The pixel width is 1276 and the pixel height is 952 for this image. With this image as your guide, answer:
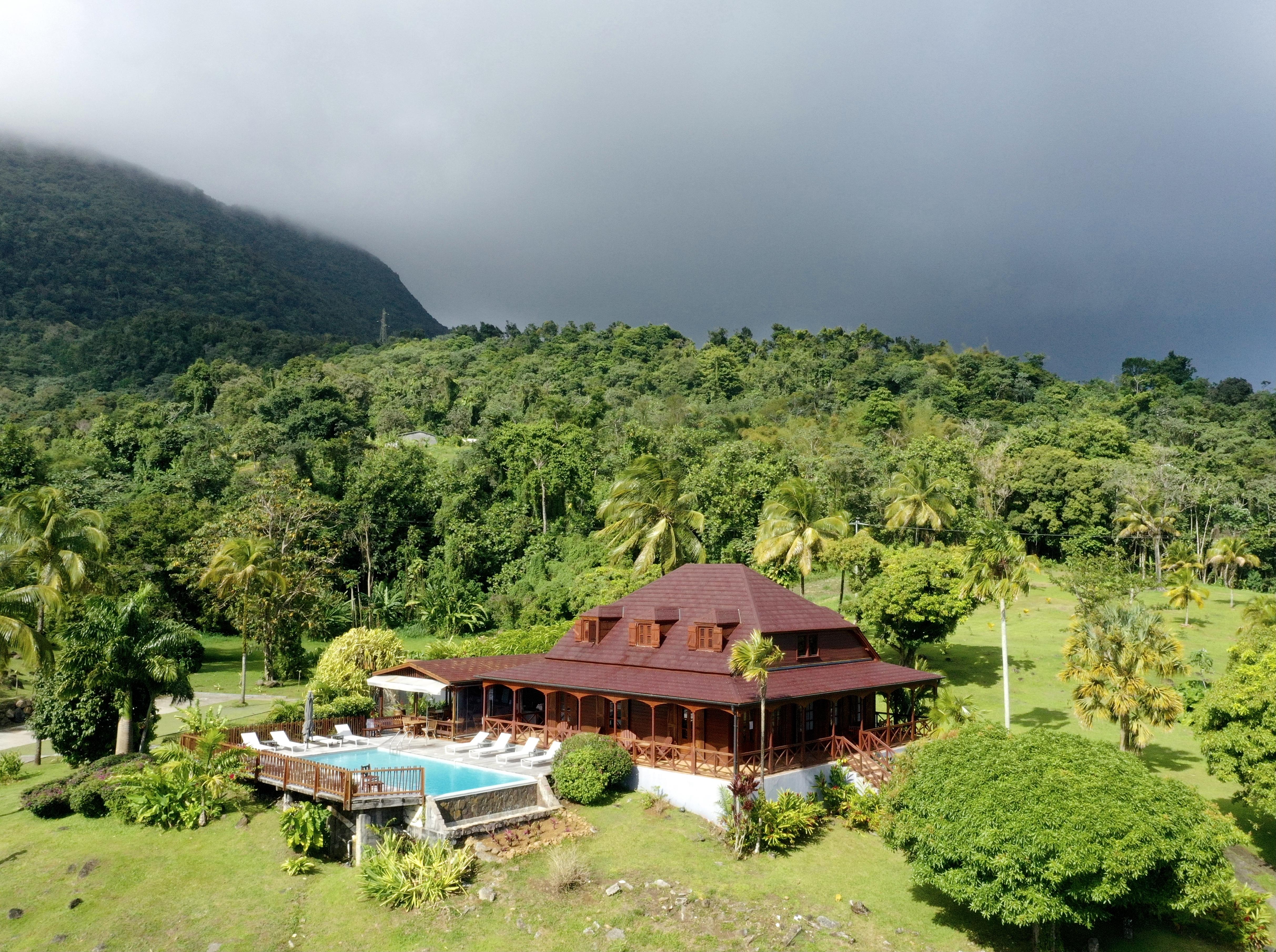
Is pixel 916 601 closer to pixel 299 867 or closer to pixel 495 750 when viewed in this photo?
pixel 495 750

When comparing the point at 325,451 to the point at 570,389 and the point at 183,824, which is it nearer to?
the point at 570,389

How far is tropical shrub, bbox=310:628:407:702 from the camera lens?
3431cm

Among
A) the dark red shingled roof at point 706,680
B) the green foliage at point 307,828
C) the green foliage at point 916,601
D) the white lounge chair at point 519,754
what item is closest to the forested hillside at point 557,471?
the green foliage at point 916,601

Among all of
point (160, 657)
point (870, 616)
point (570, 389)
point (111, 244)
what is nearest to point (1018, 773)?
point (870, 616)

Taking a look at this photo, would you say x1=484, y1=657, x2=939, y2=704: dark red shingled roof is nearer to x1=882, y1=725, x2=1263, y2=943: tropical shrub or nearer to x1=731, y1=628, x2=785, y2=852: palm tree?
x1=731, y1=628, x2=785, y2=852: palm tree

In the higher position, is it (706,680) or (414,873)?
(706,680)

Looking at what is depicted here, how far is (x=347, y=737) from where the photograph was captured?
29.6m

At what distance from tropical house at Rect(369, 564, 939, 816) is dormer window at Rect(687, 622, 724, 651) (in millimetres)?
39

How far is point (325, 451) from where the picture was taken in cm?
6981

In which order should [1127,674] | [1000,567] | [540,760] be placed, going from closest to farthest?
[540,760] → [1127,674] → [1000,567]

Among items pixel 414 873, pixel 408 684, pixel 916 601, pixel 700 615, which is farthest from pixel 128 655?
pixel 916 601

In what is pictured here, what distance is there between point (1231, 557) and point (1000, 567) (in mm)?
36748

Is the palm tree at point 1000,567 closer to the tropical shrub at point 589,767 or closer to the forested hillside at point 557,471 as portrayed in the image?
the forested hillside at point 557,471

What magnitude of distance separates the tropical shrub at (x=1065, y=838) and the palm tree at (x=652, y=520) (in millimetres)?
26805
